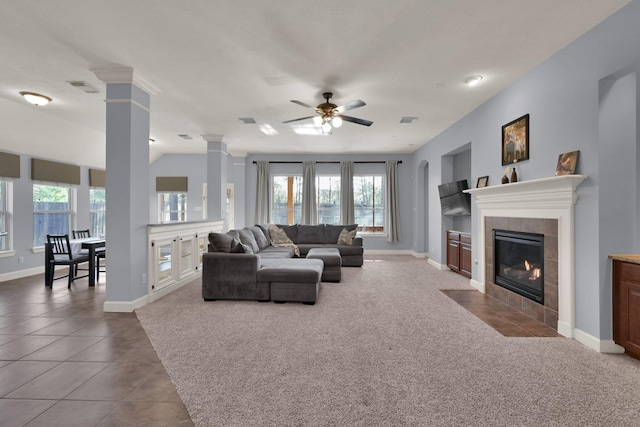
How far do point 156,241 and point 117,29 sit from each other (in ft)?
8.40

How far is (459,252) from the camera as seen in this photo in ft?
19.9

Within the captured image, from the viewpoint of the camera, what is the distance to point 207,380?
2223 millimetres

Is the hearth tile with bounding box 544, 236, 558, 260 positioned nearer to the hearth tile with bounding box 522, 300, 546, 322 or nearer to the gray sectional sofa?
the hearth tile with bounding box 522, 300, 546, 322

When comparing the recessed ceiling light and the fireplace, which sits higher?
the recessed ceiling light

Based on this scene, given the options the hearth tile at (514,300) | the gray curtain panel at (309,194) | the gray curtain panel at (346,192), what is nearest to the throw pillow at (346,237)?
the gray curtain panel at (346,192)

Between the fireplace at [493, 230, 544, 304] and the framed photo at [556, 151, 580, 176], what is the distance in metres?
0.76

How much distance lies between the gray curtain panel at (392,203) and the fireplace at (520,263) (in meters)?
4.30

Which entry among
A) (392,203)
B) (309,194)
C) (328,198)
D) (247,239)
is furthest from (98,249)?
(392,203)

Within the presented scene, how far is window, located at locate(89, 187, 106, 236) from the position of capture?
7566mm

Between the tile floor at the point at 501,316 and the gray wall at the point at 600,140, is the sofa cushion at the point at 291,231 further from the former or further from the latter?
the gray wall at the point at 600,140

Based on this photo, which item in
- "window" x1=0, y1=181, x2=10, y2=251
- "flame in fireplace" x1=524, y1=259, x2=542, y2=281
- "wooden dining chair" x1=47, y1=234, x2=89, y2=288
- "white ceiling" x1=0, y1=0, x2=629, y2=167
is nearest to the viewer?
"white ceiling" x1=0, y1=0, x2=629, y2=167

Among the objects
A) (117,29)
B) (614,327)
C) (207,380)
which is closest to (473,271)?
(614,327)

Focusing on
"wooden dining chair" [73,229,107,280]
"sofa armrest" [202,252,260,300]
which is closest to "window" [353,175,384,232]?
"sofa armrest" [202,252,260,300]

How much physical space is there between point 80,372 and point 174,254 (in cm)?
269
